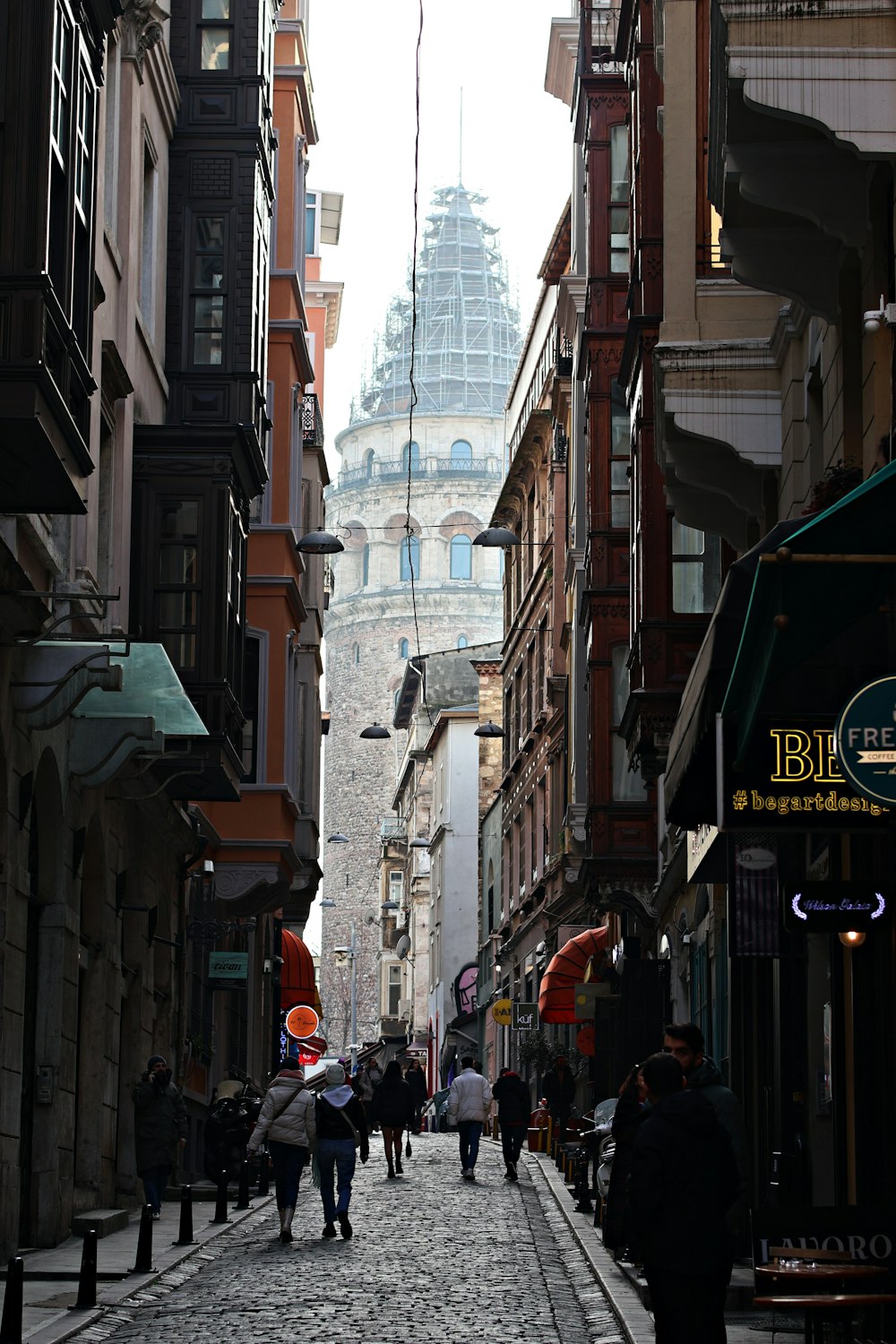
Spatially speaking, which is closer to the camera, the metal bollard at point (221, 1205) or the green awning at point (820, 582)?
the green awning at point (820, 582)

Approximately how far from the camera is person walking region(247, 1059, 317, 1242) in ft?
64.4

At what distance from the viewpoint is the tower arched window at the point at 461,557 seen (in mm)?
129125

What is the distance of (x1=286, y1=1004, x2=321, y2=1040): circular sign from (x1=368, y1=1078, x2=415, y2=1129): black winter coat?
14.3 m

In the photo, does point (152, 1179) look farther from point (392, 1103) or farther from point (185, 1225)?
point (392, 1103)

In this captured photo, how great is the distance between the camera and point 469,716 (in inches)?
3103

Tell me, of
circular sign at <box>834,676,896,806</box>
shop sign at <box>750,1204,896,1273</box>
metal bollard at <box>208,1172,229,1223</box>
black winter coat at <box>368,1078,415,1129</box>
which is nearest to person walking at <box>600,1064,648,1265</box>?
metal bollard at <box>208,1172,229,1223</box>

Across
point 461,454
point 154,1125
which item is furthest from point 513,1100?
point 461,454

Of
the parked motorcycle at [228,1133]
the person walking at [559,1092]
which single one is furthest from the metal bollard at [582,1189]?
the person walking at [559,1092]

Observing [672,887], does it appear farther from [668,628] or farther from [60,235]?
[60,235]

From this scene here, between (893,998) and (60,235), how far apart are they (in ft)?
23.3

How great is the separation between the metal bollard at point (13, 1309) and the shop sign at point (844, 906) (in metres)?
4.44

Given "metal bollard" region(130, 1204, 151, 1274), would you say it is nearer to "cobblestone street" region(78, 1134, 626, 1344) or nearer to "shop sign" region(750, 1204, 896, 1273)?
"cobblestone street" region(78, 1134, 626, 1344)

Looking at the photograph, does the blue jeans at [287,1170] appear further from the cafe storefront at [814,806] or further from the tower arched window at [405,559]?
the tower arched window at [405,559]

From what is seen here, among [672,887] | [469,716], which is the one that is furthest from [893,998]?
[469,716]
